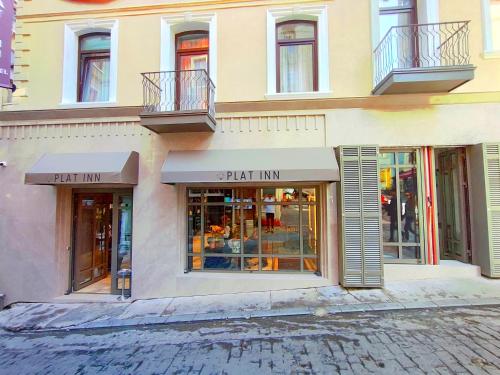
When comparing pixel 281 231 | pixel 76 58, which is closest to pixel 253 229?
pixel 281 231

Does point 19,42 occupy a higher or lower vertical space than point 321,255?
higher

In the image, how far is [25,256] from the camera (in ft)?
26.0

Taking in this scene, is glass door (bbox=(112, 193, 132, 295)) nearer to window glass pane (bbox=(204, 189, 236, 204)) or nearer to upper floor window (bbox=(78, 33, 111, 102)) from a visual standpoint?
window glass pane (bbox=(204, 189, 236, 204))

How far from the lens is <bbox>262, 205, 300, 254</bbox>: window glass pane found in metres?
7.70

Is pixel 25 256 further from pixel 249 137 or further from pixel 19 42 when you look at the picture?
pixel 249 137

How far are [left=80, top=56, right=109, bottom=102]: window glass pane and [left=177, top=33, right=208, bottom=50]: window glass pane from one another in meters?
2.05

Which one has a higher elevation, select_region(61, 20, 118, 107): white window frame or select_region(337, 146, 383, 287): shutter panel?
select_region(61, 20, 118, 107): white window frame

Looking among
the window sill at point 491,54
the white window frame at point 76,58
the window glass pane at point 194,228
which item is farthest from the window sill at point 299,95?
the white window frame at point 76,58

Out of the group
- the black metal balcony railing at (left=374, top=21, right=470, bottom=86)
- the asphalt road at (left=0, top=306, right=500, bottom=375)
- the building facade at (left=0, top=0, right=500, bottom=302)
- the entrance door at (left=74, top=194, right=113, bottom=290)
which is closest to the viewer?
the asphalt road at (left=0, top=306, right=500, bottom=375)

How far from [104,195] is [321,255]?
6.21 meters

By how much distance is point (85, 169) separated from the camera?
723cm

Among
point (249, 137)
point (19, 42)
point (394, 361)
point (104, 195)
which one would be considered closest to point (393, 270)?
point (394, 361)

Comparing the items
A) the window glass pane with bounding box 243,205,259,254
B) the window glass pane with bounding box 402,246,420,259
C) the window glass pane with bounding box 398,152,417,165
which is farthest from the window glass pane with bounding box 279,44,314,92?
the window glass pane with bounding box 402,246,420,259

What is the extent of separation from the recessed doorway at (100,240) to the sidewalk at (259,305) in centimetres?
102
